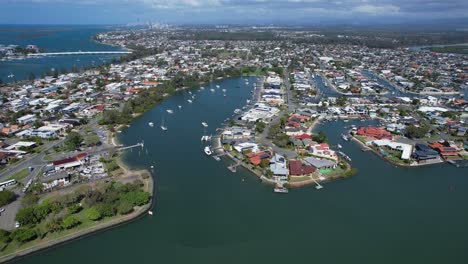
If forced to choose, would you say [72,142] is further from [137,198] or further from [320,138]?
[320,138]

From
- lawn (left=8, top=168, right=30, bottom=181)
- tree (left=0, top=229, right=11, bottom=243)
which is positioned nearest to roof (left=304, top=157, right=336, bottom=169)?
tree (left=0, top=229, right=11, bottom=243)

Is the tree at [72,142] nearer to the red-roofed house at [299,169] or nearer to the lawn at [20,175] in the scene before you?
the lawn at [20,175]

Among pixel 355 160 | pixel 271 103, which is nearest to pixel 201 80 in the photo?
pixel 271 103

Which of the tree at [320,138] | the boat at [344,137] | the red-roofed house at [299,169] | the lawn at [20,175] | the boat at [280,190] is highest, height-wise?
the tree at [320,138]

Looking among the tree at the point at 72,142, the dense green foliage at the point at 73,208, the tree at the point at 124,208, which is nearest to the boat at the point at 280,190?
the dense green foliage at the point at 73,208

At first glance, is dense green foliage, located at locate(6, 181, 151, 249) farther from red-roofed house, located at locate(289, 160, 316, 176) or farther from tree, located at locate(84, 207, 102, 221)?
red-roofed house, located at locate(289, 160, 316, 176)

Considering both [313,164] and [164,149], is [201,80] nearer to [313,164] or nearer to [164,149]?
[164,149]
